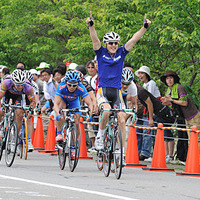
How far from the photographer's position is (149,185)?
1016 cm

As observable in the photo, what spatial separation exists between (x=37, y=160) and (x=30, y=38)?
20.1 meters

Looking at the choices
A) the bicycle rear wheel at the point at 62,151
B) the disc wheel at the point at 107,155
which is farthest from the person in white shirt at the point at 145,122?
the disc wheel at the point at 107,155

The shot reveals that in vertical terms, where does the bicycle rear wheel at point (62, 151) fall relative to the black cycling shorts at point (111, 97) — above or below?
below

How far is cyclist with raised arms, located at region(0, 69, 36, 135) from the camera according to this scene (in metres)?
13.4

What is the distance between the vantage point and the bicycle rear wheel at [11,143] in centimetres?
1286

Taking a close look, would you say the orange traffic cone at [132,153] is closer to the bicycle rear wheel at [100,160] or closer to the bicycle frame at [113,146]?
the bicycle rear wheel at [100,160]

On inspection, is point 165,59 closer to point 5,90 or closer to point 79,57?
point 5,90

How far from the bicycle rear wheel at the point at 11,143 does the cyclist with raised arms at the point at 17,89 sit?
542 millimetres

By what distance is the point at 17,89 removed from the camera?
1375cm

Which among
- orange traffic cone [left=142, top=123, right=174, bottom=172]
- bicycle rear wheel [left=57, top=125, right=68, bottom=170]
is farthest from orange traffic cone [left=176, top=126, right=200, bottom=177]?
bicycle rear wheel [left=57, top=125, right=68, bottom=170]

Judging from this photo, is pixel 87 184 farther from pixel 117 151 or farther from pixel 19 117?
pixel 19 117

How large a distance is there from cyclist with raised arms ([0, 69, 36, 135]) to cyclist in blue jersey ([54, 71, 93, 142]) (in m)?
1.09

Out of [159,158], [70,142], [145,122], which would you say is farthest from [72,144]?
[145,122]

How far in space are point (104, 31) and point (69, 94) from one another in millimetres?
12194
